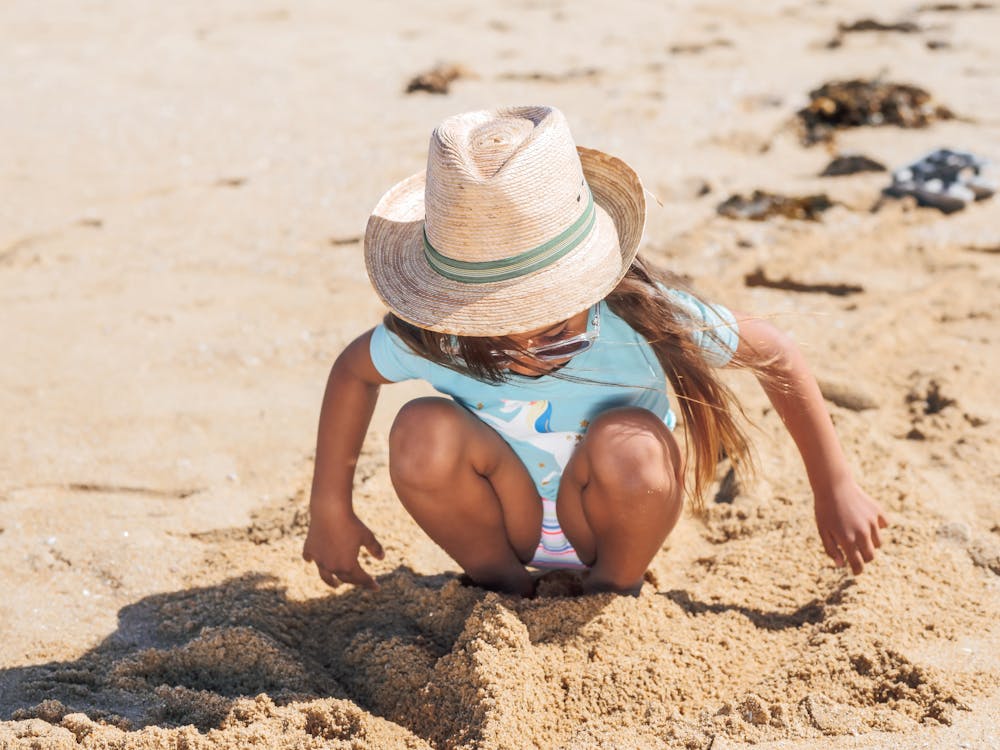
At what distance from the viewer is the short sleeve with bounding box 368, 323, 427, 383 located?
199 cm

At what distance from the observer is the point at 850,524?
1.99 m

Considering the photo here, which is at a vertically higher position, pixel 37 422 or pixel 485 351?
pixel 485 351

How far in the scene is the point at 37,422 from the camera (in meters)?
2.82

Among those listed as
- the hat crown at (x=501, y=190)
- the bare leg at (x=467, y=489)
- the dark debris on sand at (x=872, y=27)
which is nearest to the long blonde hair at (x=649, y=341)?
the bare leg at (x=467, y=489)

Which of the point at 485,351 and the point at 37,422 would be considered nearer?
the point at 485,351

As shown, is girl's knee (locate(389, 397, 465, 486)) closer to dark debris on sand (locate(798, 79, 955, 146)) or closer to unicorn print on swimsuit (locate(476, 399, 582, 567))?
unicorn print on swimsuit (locate(476, 399, 582, 567))

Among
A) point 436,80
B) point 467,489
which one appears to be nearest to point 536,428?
point 467,489

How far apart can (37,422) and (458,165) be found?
1669 mm

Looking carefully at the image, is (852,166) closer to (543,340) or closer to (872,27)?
(872,27)

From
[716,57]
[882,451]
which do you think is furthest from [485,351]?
[716,57]

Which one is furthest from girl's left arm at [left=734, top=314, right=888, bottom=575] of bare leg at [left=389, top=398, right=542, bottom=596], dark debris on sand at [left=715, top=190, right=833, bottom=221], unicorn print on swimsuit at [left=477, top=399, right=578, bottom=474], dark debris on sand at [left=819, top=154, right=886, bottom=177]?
dark debris on sand at [left=819, top=154, right=886, bottom=177]

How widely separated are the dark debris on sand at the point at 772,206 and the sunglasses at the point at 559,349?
2010mm

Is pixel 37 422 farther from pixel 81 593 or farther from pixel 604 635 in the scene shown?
pixel 604 635

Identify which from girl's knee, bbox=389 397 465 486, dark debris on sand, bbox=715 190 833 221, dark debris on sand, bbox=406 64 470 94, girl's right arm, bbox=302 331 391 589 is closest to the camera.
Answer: girl's knee, bbox=389 397 465 486
